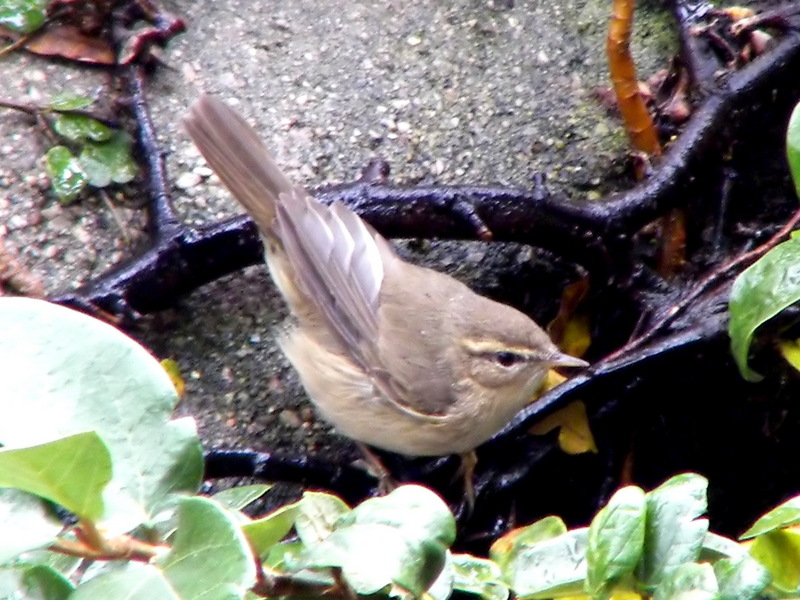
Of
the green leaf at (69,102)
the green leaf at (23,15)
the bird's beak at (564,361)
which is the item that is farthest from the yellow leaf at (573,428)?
the green leaf at (23,15)

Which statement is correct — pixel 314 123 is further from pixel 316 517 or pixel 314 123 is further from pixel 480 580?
pixel 480 580

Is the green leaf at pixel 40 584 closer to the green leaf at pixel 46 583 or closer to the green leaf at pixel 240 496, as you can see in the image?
the green leaf at pixel 46 583

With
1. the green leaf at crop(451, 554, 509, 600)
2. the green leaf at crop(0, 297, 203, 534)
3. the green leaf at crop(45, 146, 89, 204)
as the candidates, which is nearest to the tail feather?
the green leaf at crop(45, 146, 89, 204)

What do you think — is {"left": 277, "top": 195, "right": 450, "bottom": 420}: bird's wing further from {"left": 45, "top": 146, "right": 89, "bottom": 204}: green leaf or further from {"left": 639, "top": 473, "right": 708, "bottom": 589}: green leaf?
{"left": 639, "top": 473, "right": 708, "bottom": 589}: green leaf

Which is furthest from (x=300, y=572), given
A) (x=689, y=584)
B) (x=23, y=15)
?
(x=23, y=15)

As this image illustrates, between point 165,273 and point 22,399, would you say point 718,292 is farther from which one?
point 22,399

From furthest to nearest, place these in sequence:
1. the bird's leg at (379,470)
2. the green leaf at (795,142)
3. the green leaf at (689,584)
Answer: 1. the bird's leg at (379,470)
2. the green leaf at (795,142)
3. the green leaf at (689,584)

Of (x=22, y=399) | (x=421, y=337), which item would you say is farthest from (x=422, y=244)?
(x=22, y=399)
